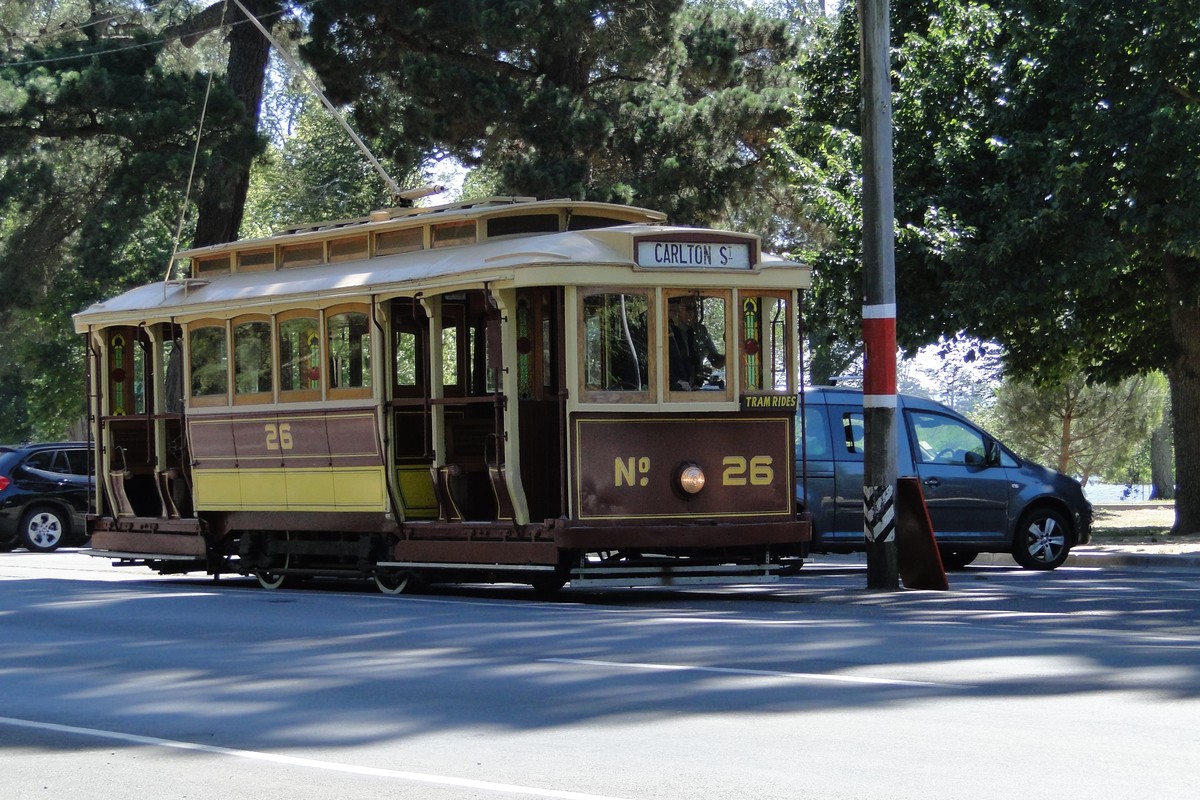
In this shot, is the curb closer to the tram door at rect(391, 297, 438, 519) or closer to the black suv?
the tram door at rect(391, 297, 438, 519)

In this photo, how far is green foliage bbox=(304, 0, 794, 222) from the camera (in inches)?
1125

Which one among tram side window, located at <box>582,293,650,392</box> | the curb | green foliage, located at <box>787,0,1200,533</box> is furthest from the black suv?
tram side window, located at <box>582,293,650,392</box>

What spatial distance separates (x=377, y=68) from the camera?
3027 centimetres

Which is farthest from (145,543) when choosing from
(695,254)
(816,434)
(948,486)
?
(948,486)

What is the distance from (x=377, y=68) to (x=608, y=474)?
17.1m

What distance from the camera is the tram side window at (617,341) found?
15.1m

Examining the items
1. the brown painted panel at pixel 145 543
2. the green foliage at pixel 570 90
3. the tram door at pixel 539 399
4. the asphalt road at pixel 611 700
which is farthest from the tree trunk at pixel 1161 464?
the tram door at pixel 539 399

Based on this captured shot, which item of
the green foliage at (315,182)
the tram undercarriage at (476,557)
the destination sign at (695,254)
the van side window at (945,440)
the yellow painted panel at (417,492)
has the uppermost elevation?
the green foliage at (315,182)

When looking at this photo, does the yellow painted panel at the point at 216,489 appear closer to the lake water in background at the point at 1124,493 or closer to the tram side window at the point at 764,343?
the tram side window at the point at 764,343

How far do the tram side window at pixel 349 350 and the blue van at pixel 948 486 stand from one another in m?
5.20

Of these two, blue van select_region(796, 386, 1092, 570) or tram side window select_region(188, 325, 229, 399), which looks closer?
tram side window select_region(188, 325, 229, 399)

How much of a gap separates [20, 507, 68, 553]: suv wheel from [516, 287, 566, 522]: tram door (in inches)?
574

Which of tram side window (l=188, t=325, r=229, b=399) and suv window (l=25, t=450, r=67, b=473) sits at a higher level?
tram side window (l=188, t=325, r=229, b=399)

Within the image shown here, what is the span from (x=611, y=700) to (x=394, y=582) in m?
8.29
